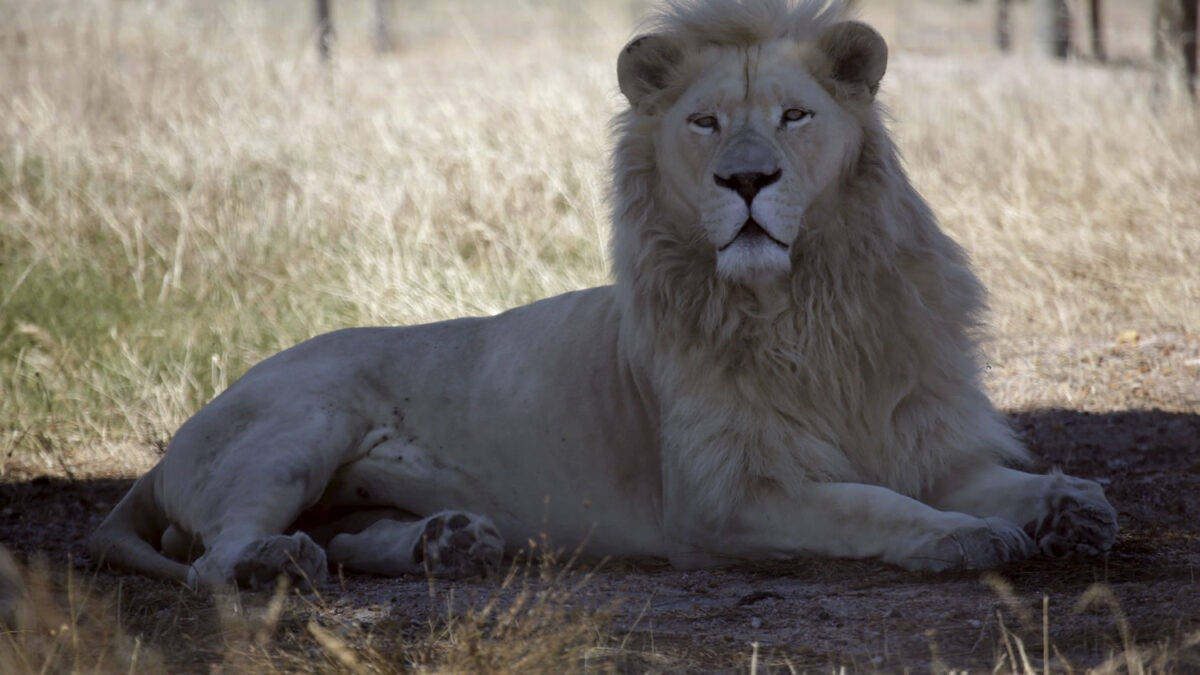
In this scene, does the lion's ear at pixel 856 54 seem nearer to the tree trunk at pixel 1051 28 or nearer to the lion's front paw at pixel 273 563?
the lion's front paw at pixel 273 563

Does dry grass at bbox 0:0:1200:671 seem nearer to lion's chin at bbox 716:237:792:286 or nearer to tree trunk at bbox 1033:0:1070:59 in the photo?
lion's chin at bbox 716:237:792:286

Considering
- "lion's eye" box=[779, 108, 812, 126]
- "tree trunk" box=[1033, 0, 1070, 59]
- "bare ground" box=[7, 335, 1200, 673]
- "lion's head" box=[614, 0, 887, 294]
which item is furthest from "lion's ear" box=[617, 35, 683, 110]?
"tree trunk" box=[1033, 0, 1070, 59]

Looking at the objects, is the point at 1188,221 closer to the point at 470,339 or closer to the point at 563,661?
the point at 470,339

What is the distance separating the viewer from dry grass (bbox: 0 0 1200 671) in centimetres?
609

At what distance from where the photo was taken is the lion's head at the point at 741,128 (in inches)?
135

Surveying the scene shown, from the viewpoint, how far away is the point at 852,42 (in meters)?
3.70

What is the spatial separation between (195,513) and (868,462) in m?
1.95

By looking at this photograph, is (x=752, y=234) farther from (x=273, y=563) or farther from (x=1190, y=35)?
→ (x=1190, y=35)

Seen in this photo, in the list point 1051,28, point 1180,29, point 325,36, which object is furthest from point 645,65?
point 1051,28

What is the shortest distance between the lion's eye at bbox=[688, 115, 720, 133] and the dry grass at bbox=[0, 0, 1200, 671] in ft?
7.83

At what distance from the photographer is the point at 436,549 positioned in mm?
3695

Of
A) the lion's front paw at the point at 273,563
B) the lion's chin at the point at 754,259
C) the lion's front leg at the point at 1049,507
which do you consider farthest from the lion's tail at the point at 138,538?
the lion's front leg at the point at 1049,507

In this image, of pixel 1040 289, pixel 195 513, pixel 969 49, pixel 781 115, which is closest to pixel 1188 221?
pixel 1040 289

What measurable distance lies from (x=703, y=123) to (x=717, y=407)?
2.55 ft
